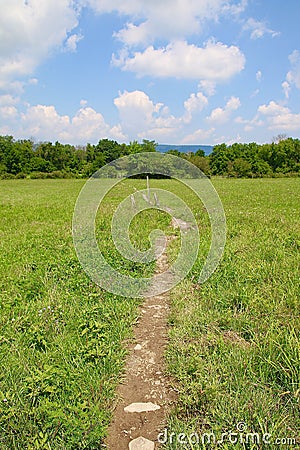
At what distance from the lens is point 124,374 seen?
3707 mm

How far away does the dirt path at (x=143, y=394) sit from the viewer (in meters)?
2.88

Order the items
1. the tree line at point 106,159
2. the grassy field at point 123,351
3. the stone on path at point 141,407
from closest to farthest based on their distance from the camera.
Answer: the grassy field at point 123,351
the stone on path at point 141,407
the tree line at point 106,159

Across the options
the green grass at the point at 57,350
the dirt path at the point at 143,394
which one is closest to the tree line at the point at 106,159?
the green grass at the point at 57,350

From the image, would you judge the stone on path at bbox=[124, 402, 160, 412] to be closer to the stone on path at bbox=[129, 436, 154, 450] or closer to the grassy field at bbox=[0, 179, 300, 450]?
the grassy field at bbox=[0, 179, 300, 450]

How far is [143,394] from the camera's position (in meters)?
3.40

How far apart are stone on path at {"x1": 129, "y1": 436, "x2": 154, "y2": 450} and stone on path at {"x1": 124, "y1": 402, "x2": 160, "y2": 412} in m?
0.33

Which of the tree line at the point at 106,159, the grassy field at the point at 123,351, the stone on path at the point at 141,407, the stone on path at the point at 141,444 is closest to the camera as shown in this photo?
the stone on path at the point at 141,444

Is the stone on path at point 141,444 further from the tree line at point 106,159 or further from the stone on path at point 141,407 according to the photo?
the tree line at point 106,159

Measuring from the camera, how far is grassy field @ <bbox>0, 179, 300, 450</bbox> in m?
2.86

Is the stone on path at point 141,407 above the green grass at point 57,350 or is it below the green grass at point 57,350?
below

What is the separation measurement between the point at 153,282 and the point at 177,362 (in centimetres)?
275

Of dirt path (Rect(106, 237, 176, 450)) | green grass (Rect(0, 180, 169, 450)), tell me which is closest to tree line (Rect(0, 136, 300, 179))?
green grass (Rect(0, 180, 169, 450))

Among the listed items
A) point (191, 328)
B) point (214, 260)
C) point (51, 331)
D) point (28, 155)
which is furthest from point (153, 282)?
point (28, 155)

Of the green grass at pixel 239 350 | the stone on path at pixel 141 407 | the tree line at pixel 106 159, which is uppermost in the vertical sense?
the tree line at pixel 106 159
